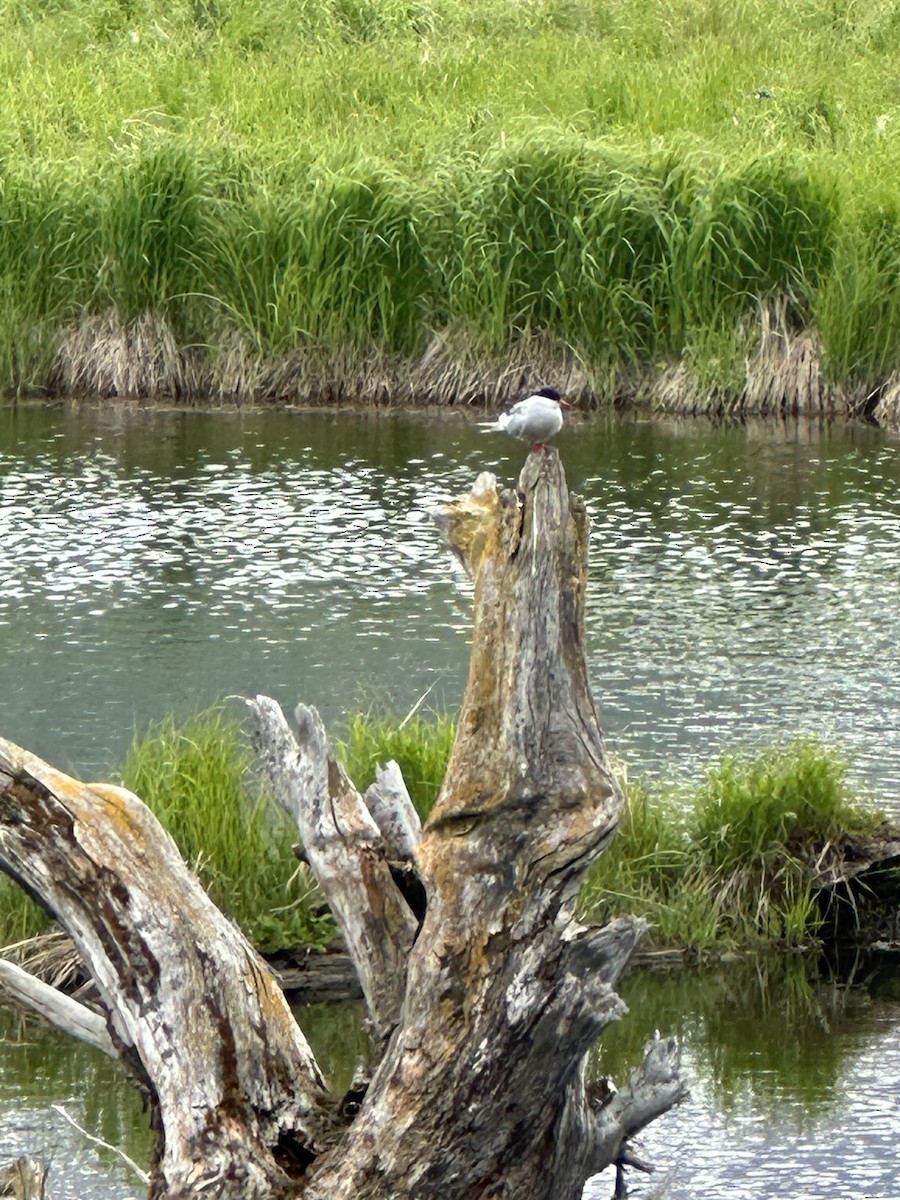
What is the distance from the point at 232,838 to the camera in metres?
5.73

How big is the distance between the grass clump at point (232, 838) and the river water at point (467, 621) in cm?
30

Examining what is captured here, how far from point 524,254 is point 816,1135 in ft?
26.7

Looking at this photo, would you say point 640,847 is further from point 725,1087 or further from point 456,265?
point 456,265

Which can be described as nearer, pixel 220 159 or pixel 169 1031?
pixel 169 1031

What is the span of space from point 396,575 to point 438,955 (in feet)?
19.1

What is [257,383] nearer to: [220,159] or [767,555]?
[220,159]

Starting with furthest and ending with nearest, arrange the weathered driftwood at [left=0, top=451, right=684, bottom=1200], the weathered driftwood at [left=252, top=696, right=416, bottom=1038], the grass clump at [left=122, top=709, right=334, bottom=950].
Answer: the grass clump at [left=122, top=709, right=334, bottom=950]
the weathered driftwood at [left=252, top=696, right=416, bottom=1038]
the weathered driftwood at [left=0, top=451, right=684, bottom=1200]

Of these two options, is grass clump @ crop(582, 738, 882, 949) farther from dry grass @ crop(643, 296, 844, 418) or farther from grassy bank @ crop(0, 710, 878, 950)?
dry grass @ crop(643, 296, 844, 418)

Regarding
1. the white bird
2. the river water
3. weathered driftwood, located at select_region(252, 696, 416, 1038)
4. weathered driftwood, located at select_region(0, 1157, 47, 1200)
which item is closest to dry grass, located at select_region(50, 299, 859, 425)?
the river water

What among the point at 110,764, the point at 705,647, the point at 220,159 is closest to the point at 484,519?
the point at 110,764

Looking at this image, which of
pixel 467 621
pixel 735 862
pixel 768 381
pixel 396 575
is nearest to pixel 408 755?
pixel 735 862

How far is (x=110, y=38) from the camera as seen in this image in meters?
17.9

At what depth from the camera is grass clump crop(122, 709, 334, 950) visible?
5.63 metres

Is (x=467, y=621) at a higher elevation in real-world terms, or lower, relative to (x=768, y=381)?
lower
